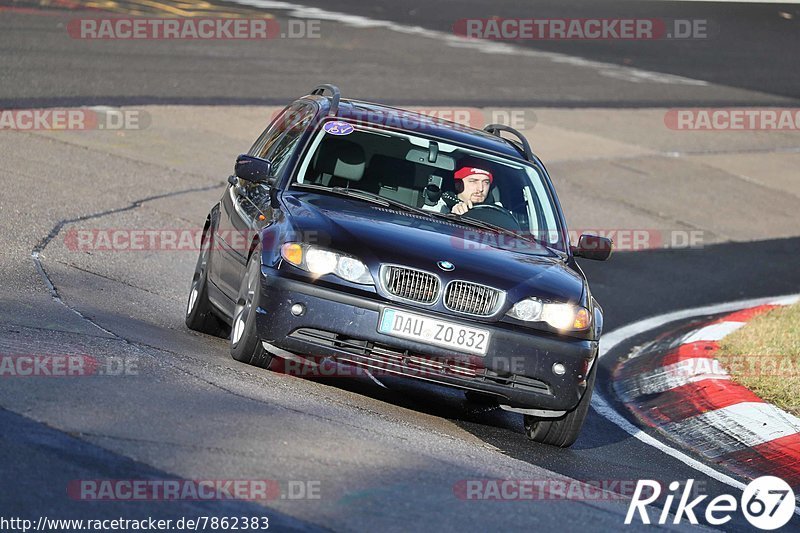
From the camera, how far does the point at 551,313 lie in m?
7.49

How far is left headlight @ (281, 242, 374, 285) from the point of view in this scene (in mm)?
7297

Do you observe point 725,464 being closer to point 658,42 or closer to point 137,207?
point 137,207

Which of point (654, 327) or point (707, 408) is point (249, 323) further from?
point (654, 327)

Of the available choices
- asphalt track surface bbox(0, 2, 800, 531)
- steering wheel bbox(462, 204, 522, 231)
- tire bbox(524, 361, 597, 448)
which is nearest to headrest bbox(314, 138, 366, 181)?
steering wheel bbox(462, 204, 522, 231)

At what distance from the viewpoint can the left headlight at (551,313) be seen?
292 inches

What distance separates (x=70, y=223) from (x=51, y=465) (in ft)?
21.7

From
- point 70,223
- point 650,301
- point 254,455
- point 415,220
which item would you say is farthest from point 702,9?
point 254,455

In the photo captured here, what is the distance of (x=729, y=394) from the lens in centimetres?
955

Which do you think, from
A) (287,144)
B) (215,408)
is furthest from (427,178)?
(215,408)

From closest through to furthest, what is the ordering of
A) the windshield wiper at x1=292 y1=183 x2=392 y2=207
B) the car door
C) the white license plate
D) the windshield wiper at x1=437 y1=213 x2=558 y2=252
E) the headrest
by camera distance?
1. the white license plate
2. the car door
3. the windshield wiper at x1=292 y1=183 x2=392 y2=207
4. the windshield wiper at x1=437 y1=213 x2=558 y2=252
5. the headrest
